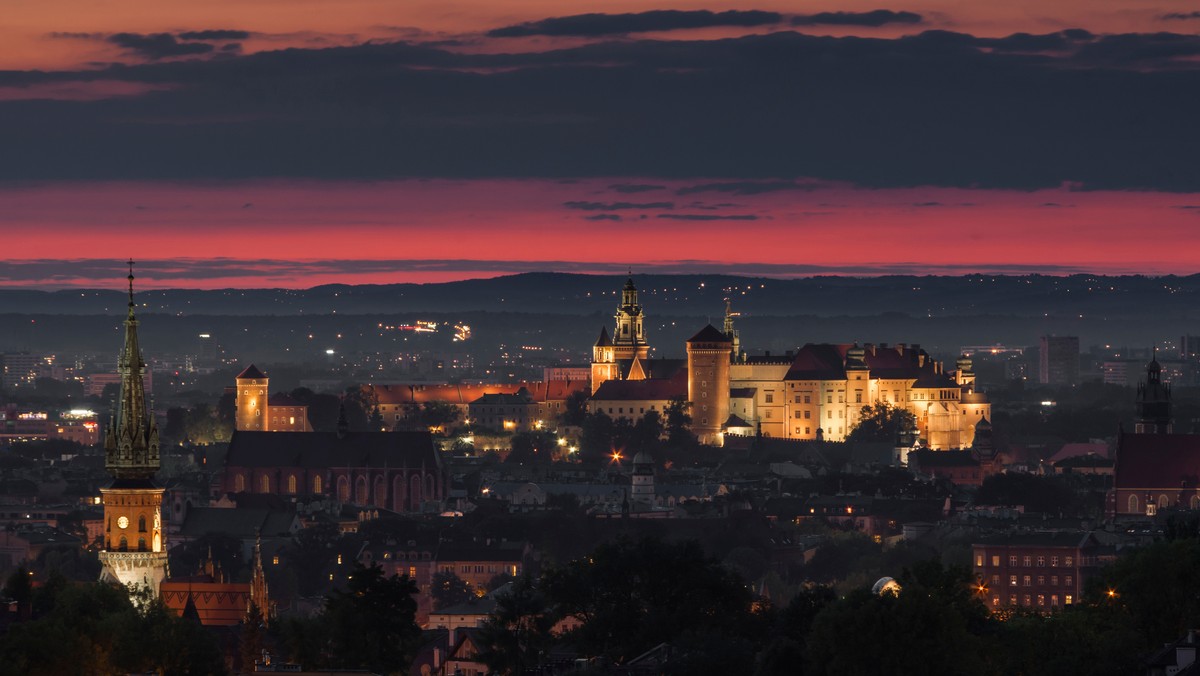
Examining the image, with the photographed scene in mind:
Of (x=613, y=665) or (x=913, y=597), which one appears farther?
(x=613, y=665)

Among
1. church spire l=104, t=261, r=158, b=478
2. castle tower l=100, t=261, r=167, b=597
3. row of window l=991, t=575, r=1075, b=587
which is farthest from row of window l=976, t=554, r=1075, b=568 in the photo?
church spire l=104, t=261, r=158, b=478

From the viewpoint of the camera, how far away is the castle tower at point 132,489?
93562 mm

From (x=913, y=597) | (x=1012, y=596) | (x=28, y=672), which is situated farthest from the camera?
(x=1012, y=596)

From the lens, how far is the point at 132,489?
93.4 meters

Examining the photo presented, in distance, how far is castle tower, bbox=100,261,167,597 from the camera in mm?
93562

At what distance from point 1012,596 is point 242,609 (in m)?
56.2

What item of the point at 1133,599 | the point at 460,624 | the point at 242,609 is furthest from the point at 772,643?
the point at 460,624

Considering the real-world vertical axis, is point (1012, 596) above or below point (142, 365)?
below

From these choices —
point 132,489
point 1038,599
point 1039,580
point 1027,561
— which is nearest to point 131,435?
point 132,489

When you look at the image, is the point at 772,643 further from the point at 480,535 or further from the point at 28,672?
the point at 480,535

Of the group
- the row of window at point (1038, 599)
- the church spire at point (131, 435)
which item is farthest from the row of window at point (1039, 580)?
the church spire at point (131, 435)

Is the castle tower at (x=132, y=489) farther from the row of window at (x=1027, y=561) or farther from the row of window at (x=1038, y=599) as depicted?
the row of window at (x=1027, y=561)

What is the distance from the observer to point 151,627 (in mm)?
88438

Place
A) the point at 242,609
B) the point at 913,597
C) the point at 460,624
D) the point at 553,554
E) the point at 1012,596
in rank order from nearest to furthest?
1. the point at 913,597
2. the point at 242,609
3. the point at 460,624
4. the point at 1012,596
5. the point at 553,554
